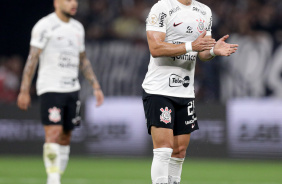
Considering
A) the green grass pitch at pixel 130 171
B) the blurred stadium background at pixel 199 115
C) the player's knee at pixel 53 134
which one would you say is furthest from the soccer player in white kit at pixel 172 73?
the blurred stadium background at pixel 199 115

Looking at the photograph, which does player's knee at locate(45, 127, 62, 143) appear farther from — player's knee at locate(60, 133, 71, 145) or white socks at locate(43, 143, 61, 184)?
player's knee at locate(60, 133, 71, 145)

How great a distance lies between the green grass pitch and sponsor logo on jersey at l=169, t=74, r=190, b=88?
129 inches

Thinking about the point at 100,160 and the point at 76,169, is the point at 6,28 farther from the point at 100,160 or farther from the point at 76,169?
the point at 76,169

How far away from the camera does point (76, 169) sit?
11.3 meters

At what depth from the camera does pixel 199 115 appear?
1263 cm

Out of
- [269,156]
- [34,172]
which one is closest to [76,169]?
[34,172]

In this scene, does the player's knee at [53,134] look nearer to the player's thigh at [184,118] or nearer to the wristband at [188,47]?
the player's thigh at [184,118]

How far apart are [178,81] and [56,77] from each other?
2378 mm

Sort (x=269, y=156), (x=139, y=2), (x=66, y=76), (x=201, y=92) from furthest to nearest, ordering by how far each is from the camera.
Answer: (x=139, y=2), (x=201, y=92), (x=269, y=156), (x=66, y=76)

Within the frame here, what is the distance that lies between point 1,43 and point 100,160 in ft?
19.9

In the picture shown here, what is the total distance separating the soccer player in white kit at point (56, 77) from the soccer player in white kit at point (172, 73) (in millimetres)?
2081

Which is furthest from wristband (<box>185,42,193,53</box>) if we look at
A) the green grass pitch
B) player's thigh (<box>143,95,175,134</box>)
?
the green grass pitch

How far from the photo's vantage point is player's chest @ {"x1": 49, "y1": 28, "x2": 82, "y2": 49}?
8.23 m

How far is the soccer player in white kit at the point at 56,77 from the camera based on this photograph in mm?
8094
